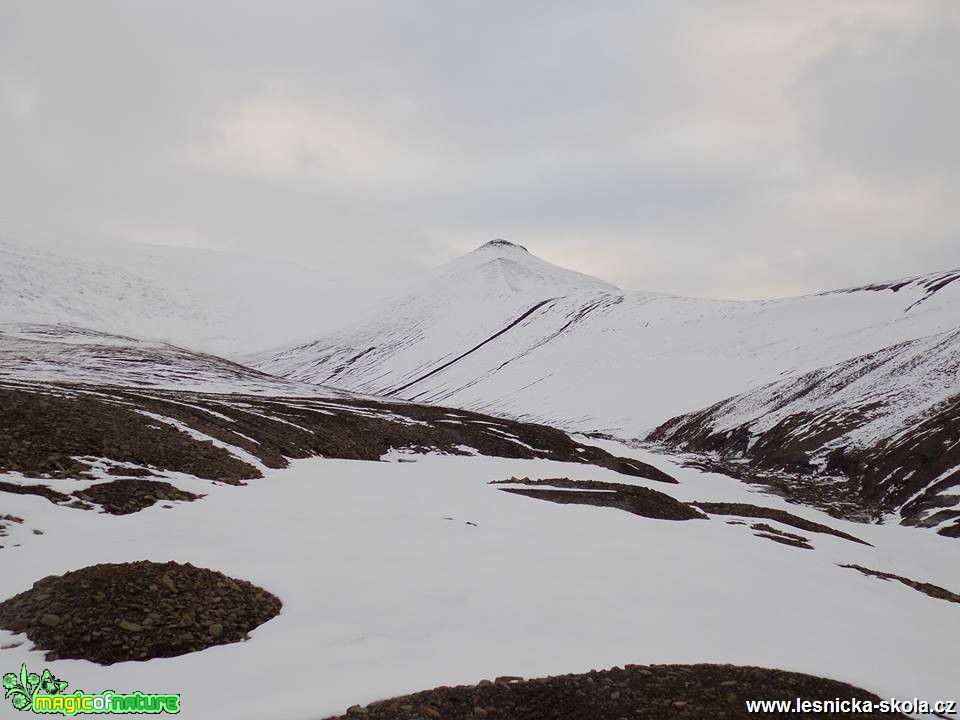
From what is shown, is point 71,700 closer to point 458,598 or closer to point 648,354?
point 458,598

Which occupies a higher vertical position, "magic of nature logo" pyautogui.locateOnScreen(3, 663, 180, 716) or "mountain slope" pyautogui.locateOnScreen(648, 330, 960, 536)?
"mountain slope" pyautogui.locateOnScreen(648, 330, 960, 536)

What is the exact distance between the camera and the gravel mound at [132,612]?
9.88 meters

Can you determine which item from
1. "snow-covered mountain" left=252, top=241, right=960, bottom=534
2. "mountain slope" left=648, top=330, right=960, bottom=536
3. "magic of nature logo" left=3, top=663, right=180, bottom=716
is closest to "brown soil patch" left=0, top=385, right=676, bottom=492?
"magic of nature logo" left=3, top=663, right=180, bottom=716

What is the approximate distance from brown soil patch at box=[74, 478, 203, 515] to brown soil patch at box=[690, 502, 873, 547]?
2539 centimetres

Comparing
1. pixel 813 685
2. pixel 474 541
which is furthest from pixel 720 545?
pixel 813 685

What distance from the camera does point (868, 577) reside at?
69.3 feet

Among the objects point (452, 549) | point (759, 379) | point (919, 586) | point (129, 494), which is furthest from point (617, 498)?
point (759, 379)

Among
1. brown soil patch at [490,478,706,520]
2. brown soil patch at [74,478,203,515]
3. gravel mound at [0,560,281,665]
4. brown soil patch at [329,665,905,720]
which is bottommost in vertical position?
brown soil patch at [329,665,905,720]

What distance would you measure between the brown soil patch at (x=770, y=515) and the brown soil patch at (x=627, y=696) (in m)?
21.8

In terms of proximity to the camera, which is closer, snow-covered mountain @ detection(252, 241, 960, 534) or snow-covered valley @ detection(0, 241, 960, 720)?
snow-covered valley @ detection(0, 241, 960, 720)

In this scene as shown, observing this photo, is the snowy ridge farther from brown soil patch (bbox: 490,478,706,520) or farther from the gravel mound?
the gravel mound

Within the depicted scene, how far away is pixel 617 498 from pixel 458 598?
1774 cm

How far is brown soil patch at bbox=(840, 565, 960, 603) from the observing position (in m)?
20.8

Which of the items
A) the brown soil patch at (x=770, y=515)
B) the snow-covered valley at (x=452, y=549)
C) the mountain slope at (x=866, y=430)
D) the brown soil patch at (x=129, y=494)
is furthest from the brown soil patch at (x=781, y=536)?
the brown soil patch at (x=129, y=494)
